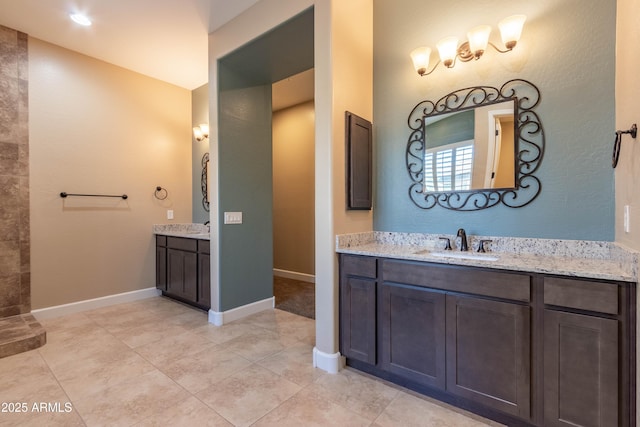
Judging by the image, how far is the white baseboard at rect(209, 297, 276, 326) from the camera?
3.08 meters

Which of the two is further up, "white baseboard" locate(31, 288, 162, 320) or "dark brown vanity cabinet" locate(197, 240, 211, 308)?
"dark brown vanity cabinet" locate(197, 240, 211, 308)

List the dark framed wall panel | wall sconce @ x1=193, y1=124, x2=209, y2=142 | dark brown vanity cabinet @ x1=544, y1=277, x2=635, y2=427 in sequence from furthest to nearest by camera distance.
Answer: wall sconce @ x1=193, y1=124, x2=209, y2=142, the dark framed wall panel, dark brown vanity cabinet @ x1=544, y1=277, x2=635, y2=427

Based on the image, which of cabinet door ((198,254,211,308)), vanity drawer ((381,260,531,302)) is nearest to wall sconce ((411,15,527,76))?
vanity drawer ((381,260,531,302))

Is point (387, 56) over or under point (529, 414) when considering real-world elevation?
over

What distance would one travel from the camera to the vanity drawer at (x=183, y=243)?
3.46m

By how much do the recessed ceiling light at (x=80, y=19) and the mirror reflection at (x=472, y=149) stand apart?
335 centimetres

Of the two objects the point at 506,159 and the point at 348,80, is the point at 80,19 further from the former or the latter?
the point at 506,159

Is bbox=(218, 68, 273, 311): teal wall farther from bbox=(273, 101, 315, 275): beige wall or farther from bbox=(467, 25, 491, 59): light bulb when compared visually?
bbox=(467, 25, 491, 59): light bulb

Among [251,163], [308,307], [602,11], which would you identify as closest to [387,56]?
[602,11]

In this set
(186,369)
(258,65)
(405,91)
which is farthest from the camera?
(258,65)

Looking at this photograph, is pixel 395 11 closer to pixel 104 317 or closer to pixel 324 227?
pixel 324 227

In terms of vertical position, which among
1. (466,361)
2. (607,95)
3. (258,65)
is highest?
(258,65)

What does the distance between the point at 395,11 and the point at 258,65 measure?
147 centimetres

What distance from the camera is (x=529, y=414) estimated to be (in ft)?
Result: 4.90
